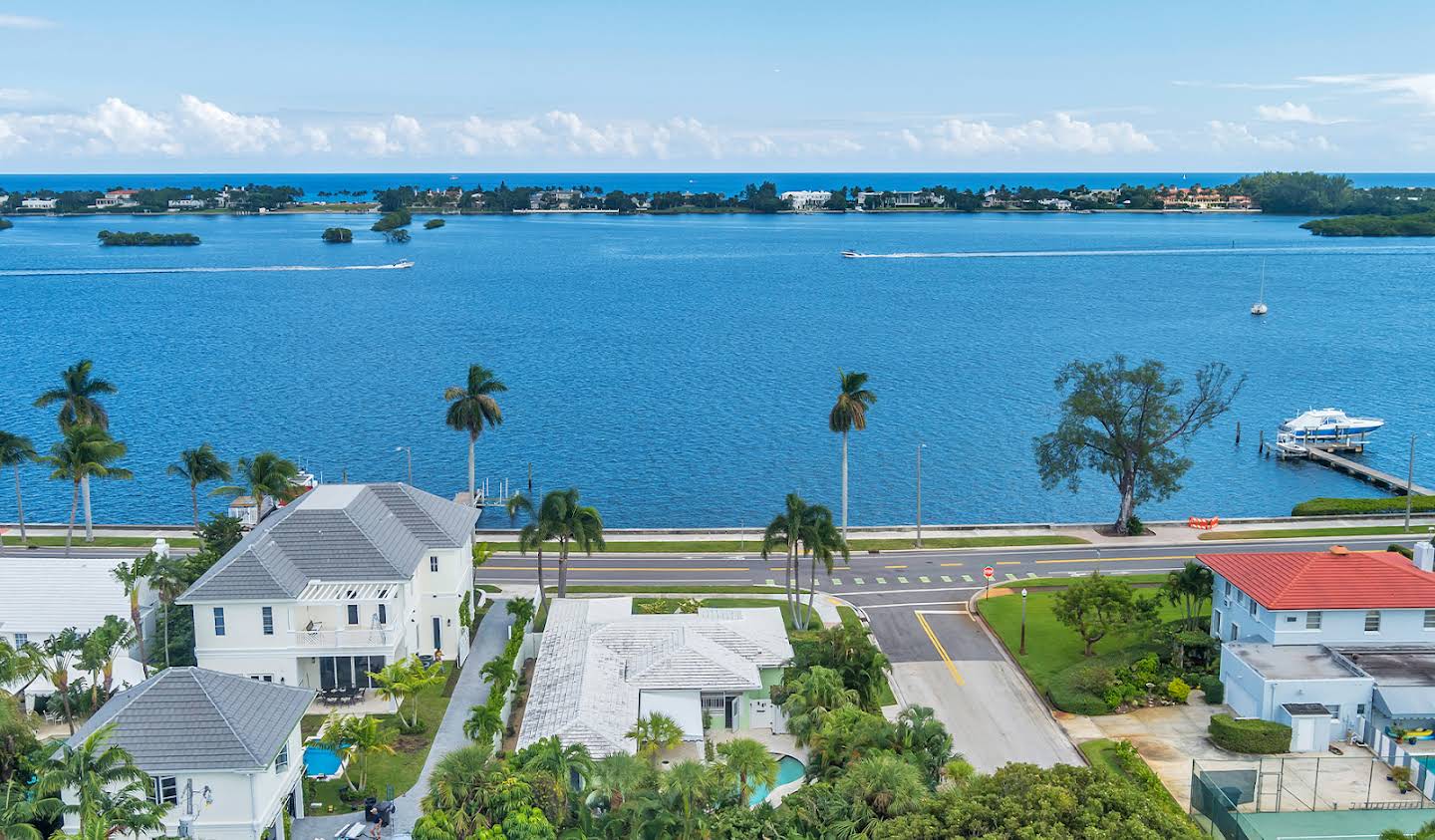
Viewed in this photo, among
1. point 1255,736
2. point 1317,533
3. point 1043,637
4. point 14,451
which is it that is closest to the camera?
point 1255,736

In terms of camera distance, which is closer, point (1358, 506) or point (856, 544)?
point (856, 544)

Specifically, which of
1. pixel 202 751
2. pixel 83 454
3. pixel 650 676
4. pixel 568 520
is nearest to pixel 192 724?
pixel 202 751

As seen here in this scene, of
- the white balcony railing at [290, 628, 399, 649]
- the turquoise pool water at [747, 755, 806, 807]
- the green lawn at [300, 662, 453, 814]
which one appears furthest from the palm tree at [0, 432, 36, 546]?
the turquoise pool water at [747, 755, 806, 807]

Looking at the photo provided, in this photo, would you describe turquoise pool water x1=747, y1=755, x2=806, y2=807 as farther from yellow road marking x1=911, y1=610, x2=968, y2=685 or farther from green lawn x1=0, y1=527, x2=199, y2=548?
green lawn x1=0, y1=527, x2=199, y2=548

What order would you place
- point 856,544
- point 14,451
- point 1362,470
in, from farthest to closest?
1. point 1362,470
2. point 856,544
3. point 14,451

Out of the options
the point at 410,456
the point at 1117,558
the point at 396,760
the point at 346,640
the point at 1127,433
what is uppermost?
the point at 1127,433

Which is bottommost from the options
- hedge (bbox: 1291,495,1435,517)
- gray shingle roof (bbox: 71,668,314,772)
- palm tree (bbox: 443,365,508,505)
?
hedge (bbox: 1291,495,1435,517)

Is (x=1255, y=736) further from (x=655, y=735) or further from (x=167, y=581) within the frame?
(x=167, y=581)
